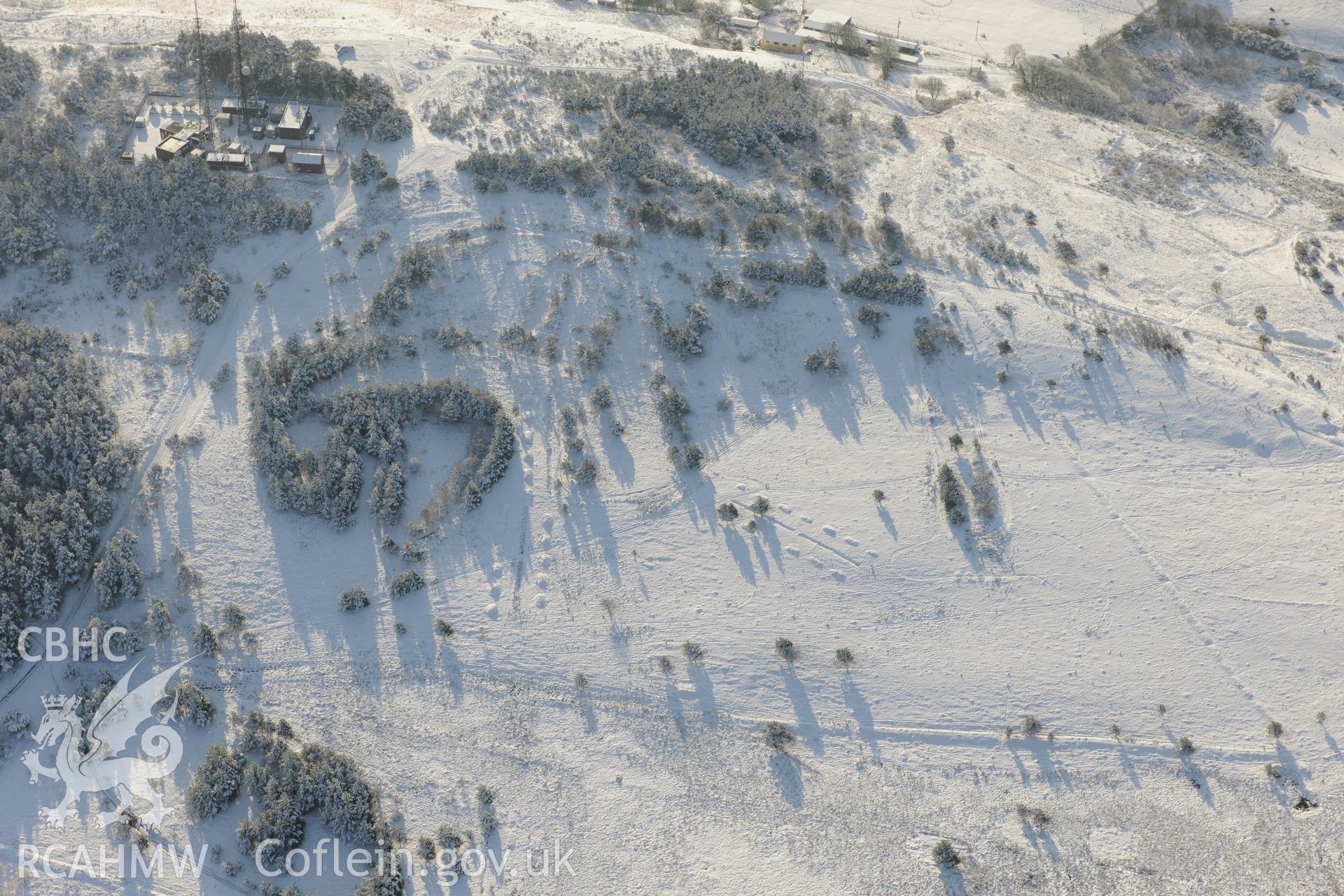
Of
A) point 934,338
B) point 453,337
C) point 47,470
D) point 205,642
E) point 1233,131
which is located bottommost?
point 205,642

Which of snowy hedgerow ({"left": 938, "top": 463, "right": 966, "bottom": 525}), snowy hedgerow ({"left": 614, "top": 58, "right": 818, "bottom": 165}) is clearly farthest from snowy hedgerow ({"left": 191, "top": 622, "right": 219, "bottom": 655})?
snowy hedgerow ({"left": 614, "top": 58, "right": 818, "bottom": 165})

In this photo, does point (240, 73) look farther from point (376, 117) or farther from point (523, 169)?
point (523, 169)

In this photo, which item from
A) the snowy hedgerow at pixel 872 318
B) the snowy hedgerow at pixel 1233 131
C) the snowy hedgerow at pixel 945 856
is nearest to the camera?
the snowy hedgerow at pixel 945 856

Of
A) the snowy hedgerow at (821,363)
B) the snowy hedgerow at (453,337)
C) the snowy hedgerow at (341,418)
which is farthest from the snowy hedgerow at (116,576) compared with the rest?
the snowy hedgerow at (821,363)

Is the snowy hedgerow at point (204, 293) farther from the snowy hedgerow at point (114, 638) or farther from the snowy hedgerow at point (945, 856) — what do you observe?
the snowy hedgerow at point (945, 856)

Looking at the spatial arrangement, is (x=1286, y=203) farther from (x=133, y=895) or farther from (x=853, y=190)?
(x=133, y=895)

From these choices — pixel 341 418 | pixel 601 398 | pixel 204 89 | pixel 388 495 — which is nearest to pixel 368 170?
pixel 204 89
